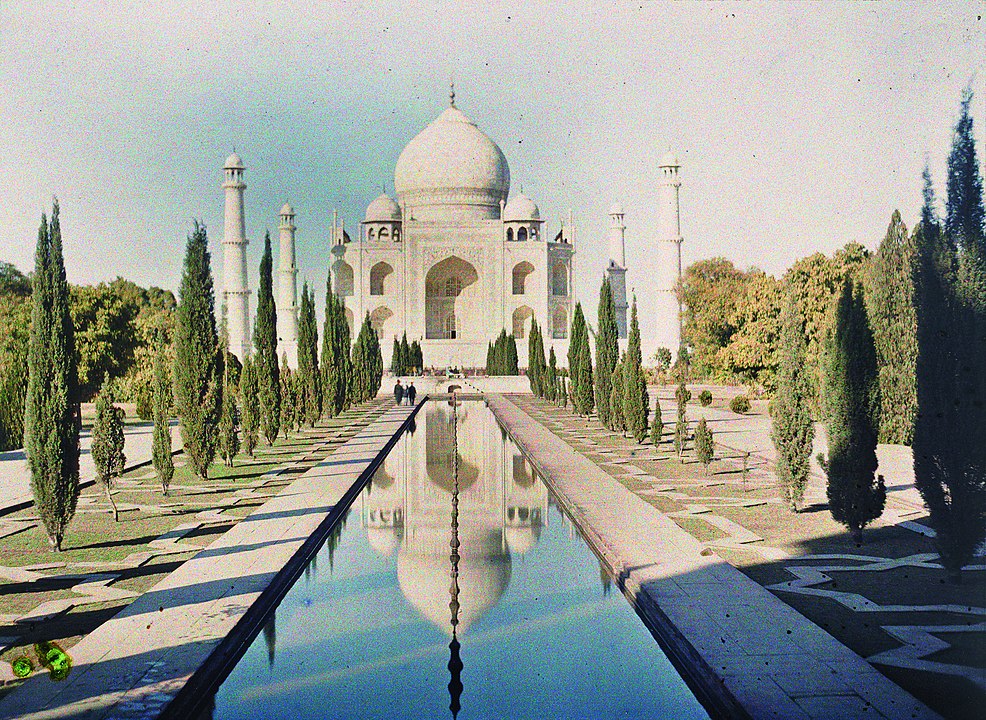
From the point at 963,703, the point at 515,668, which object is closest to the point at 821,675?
the point at 963,703

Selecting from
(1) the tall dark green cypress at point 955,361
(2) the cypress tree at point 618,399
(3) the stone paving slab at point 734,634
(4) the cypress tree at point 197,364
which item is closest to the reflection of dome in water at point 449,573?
(3) the stone paving slab at point 734,634

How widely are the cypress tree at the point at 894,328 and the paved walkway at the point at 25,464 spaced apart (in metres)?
11.5

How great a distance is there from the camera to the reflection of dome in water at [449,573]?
746 centimetres

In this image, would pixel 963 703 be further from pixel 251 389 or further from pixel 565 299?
pixel 565 299

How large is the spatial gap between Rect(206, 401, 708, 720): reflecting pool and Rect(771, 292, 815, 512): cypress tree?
86.6 inches

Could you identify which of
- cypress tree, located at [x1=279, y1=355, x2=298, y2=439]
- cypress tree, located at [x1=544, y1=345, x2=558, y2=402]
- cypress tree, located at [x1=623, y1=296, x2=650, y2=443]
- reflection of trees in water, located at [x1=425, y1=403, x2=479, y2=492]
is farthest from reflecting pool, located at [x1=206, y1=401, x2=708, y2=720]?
cypress tree, located at [x1=544, y1=345, x2=558, y2=402]

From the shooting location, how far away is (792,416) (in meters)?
10.5

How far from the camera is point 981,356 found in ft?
22.8

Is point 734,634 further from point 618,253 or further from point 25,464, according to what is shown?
point 618,253

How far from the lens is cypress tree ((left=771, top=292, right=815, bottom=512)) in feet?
34.1

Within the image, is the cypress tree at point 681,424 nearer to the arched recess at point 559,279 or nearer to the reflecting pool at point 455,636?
the reflecting pool at point 455,636

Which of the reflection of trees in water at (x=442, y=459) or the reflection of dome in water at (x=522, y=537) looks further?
the reflection of trees in water at (x=442, y=459)

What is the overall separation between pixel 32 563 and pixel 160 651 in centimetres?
299

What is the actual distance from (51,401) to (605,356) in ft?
45.0
